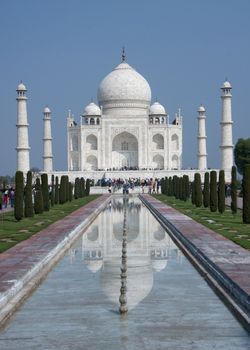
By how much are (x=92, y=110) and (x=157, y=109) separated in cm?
481

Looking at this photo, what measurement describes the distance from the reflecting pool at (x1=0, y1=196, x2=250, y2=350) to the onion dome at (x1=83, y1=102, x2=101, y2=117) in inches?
1513

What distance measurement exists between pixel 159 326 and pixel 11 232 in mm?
7268

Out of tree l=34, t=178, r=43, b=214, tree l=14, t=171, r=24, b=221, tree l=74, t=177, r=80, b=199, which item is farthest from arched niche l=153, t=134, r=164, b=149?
tree l=14, t=171, r=24, b=221

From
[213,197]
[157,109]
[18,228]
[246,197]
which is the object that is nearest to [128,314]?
[18,228]

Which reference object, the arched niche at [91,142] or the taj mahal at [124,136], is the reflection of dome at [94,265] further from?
the arched niche at [91,142]

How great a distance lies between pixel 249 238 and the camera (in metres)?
10.1

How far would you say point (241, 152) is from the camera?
46312 mm

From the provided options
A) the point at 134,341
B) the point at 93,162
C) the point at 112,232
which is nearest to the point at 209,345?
the point at 134,341

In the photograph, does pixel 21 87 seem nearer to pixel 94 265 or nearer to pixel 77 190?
pixel 77 190

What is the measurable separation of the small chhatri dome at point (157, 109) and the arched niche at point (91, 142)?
16.2 feet

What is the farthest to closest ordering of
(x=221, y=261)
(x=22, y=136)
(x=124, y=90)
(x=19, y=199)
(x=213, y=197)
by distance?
(x=124, y=90)
(x=22, y=136)
(x=213, y=197)
(x=19, y=199)
(x=221, y=261)

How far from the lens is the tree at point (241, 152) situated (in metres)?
45.5

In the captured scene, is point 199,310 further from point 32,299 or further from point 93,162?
point 93,162

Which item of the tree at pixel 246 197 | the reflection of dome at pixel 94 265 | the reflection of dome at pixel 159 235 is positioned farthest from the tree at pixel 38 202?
the reflection of dome at pixel 94 265
